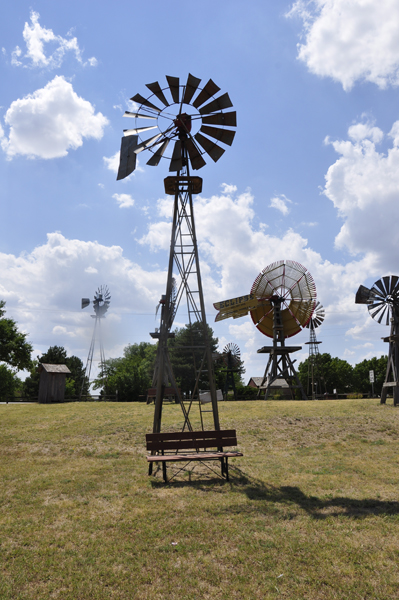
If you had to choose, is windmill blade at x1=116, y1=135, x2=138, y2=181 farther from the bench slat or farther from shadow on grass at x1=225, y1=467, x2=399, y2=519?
shadow on grass at x1=225, y1=467, x2=399, y2=519

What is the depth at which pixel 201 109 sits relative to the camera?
11422mm

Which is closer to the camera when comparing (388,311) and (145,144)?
(145,144)

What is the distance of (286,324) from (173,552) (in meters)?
30.9

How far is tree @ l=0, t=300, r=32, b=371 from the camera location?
125 feet

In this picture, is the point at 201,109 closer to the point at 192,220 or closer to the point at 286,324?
the point at 192,220

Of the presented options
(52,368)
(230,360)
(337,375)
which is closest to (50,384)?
(52,368)

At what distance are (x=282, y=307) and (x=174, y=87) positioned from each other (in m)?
26.1

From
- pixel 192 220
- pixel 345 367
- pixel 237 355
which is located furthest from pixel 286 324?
pixel 345 367

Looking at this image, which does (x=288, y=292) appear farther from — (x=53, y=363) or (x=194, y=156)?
(x=53, y=363)

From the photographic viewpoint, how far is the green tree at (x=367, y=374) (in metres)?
69.2

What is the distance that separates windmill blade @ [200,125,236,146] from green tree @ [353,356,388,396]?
67684mm

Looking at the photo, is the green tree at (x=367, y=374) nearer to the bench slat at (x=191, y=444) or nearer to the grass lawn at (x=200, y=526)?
the grass lawn at (x=200, y=526)

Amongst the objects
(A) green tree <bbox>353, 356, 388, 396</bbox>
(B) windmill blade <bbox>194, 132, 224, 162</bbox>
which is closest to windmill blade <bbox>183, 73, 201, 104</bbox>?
(B) windmill blade <bbox>194, 132, 224, 162</bbox>

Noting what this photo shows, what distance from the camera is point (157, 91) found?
447 inches
